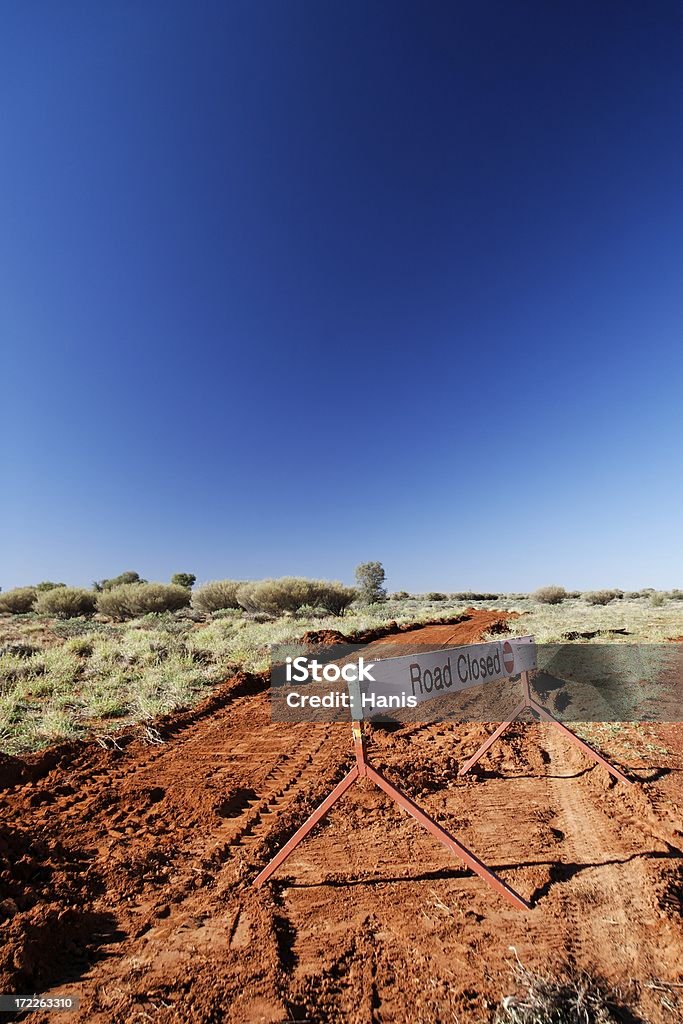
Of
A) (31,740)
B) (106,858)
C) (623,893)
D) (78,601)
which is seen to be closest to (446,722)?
(623,893)

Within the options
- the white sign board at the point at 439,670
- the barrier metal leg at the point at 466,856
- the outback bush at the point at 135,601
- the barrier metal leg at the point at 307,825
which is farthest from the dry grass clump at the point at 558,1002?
the outback bush at the point at 135,601

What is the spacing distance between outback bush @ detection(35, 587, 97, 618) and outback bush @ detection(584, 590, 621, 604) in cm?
4170

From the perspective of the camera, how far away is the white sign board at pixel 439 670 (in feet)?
12.1

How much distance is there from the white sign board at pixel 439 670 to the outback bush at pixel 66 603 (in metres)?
27.8

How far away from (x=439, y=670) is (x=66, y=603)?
28621 millimetres

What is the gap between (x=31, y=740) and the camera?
638 centimetres

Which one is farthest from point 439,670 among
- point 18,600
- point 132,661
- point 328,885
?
point 18,600

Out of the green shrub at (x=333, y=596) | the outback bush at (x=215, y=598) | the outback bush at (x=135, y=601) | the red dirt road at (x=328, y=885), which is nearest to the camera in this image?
the red dirt road at (x=328, y=885)

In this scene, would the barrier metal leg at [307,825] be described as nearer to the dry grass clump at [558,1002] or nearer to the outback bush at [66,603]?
the dry grass clump at [558,1002]

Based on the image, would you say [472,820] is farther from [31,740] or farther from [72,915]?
[31,740]

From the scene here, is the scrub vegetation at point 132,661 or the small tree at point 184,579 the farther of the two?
the small tree at point 184,579

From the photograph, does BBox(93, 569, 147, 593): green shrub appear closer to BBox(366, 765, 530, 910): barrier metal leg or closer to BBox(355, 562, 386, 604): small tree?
BBox(355, 562, 386, 604): small tree

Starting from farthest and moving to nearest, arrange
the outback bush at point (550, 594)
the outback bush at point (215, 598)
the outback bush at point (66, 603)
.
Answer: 1. the outback bush at point (550, 594)
2. the outback bush at point (215, 598)
3. the outback bush at point (66, 603)

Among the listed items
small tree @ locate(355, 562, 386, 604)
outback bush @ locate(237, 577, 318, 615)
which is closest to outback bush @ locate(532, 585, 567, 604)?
small tree @ locate(355, 562, 386, 604)
